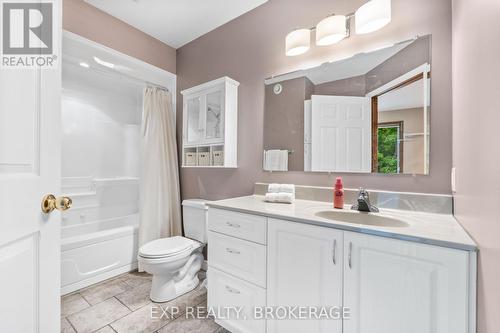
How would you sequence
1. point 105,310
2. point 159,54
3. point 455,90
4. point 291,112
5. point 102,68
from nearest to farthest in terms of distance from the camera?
point 455,90, point 105,310, point 291,112, point 102,68, point 159,54

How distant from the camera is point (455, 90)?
1.11 metres

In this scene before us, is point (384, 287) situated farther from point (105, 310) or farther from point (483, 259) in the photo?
point (105, 310)

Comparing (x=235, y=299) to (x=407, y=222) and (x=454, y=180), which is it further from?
(x=454, y=180)

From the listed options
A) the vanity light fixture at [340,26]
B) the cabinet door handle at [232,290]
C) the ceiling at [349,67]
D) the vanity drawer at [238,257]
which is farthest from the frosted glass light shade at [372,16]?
the cabinet door handle at [232,290]

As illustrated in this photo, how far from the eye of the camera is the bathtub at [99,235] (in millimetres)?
1869

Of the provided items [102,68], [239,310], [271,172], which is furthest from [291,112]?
[102,68]

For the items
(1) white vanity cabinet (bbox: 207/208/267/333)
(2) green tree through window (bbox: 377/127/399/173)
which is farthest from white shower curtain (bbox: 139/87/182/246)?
(2) green tree through window (bbox: 377/127/399/173)

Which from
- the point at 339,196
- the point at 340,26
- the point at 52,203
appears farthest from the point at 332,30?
the point at 52,203

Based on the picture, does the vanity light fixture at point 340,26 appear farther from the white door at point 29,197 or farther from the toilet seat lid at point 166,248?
the toilet seat lid at point 166,248

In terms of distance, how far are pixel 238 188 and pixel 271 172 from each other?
1.33ft

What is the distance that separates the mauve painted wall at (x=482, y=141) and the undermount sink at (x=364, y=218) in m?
0.27

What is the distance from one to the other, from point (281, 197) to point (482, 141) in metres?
1.05

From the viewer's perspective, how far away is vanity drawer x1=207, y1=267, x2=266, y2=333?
1.29 metres

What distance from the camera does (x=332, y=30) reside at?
1486 mm
